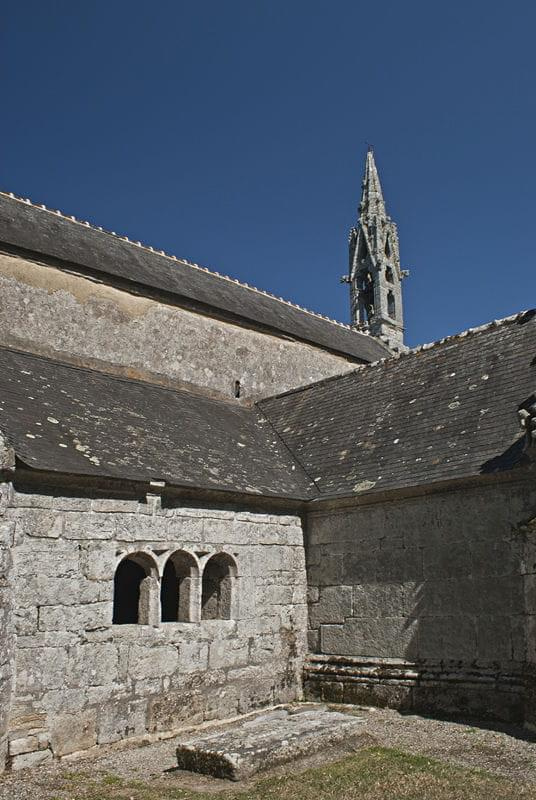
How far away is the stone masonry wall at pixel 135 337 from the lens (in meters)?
13.0

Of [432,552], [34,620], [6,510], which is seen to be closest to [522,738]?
[432,552]

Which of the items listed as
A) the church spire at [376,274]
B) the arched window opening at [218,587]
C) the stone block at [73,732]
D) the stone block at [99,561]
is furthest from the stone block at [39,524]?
the church spire at [376,274]

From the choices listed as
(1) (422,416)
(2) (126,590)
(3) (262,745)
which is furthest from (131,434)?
(3) (262,745)

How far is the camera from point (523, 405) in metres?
8.99

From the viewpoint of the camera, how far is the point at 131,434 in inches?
413

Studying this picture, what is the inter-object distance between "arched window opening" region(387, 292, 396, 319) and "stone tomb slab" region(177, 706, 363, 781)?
23.5 m

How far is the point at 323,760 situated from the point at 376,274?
24949 mm

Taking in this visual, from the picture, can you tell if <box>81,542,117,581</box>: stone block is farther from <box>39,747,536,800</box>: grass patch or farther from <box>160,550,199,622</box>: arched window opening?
<box>39,747,536,800</box>: grass patch

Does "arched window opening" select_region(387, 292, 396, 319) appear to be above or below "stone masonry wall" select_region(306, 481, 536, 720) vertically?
above

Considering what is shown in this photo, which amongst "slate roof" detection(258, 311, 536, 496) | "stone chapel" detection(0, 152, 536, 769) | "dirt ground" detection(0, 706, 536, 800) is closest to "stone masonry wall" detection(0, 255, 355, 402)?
"stone chapel" detection(0, 152, 536, 769)

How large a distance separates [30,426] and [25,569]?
76.3 inches

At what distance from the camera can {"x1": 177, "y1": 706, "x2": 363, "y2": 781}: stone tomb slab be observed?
267 inches

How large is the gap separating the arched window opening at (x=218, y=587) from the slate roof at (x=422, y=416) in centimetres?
202

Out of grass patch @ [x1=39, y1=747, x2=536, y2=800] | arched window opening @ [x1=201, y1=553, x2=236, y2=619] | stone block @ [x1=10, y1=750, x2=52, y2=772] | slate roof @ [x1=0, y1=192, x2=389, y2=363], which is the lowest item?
grass patch @ [x1=39, y1=747, x2=536, y2=800]
